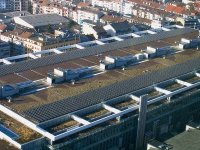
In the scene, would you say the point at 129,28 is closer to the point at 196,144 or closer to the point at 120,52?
the point at 120,52

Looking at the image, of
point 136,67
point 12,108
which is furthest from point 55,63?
point 12,108

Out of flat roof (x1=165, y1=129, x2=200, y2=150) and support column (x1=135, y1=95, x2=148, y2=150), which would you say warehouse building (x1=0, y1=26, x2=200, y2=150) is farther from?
flat roof (x1=165, y1=129, x2=200, y2=150)

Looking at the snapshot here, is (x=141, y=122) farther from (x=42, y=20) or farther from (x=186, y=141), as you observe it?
(x=42, y=20)

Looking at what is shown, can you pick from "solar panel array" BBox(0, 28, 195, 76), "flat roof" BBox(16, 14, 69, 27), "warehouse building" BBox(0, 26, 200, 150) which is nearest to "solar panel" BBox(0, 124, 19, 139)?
"warehouse building" BBox(0, 26, 200, 150)

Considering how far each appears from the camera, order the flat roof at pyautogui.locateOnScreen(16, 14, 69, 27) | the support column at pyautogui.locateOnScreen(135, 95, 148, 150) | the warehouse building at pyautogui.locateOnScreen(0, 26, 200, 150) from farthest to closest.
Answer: the flat roof at pyautogui.locateOnScreen(16, 14, 69, 27) < the support column at pyautogui.locateOnScreen(135, 95, 148, 150) < the warehouse building at pyautogui.locateOnScreen(0, 26, 200, 150)

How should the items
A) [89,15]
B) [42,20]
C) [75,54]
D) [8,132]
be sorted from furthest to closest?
[89,15], [42,20], [75,54], [8,132]

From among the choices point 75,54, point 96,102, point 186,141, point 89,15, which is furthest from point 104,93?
point 89,15
